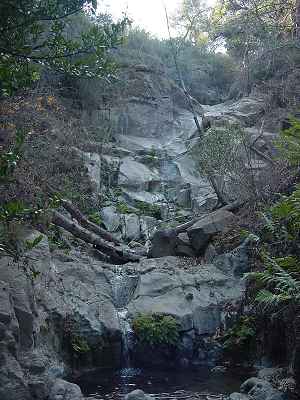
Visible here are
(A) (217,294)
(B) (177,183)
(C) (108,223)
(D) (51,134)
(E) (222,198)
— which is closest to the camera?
(A) (217,294)

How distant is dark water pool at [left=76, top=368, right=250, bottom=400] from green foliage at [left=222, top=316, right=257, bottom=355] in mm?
566

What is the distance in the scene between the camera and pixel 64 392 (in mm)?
6961

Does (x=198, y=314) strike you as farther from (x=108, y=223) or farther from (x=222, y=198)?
(x=108, y=223)

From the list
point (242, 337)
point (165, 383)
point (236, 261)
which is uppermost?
point (236, 261)

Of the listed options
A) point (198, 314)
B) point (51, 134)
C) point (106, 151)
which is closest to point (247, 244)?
point (198, 314)

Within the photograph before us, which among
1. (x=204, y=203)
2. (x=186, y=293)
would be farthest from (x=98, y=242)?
(x=204, y=203)

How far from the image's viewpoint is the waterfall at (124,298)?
962 centimetres

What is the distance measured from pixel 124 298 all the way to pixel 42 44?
6673mm

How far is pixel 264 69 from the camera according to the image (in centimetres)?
1886

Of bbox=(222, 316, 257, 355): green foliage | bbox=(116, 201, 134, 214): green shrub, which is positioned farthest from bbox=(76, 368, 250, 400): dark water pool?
bbox=(116, 201, 134, 214): green shrub

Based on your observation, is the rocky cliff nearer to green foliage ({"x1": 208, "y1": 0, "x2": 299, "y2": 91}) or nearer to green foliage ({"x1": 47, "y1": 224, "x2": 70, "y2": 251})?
green foliage ({"x1": 47, "y1": 224, "x2": 70, "y2": 251})

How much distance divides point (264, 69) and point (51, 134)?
852cm

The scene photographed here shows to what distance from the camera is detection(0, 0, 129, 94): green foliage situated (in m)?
5.02

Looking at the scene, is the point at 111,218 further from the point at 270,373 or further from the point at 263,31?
the point at 263,31
